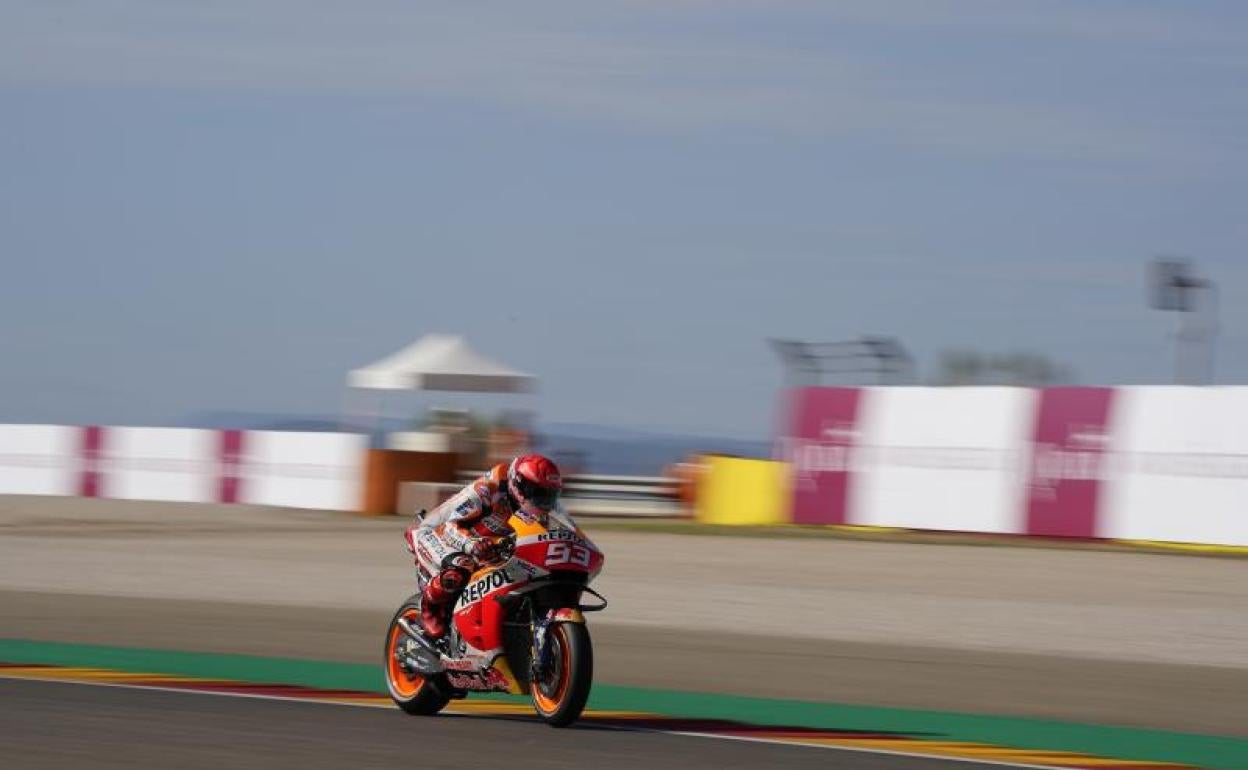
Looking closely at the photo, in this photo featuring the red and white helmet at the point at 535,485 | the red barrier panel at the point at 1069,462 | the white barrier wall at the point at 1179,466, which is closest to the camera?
the red and white helmet at the point at 535,485

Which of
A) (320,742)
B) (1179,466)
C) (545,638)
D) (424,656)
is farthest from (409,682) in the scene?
(1179,466)

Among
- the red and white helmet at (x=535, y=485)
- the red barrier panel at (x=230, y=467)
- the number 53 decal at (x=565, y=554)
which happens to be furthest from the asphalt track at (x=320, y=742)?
the red barrier panel at (x=230, y=467)

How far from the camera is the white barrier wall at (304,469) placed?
32531 mm

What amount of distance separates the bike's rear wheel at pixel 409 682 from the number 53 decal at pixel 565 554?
113 centimetres

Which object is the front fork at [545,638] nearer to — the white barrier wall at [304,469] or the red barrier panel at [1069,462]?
the red barrier panel at [1069,462]

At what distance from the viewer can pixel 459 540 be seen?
10.1 m

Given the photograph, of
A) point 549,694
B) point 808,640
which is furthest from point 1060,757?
point 808,640

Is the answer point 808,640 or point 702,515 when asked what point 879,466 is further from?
point 808,640


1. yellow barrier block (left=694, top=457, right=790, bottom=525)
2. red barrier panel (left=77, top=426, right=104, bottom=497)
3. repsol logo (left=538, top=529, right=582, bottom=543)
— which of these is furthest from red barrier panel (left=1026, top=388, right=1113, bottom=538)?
red barrier panel (left=77, top=426, right=104, bottom=497)

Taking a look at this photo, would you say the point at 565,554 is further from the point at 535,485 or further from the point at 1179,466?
the point at 1179,466

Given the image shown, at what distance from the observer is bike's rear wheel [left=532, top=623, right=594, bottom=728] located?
951 centimetres

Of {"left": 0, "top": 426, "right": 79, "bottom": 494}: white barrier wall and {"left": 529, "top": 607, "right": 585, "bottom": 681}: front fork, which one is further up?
{"left": 529, "top": 607, "right": 585, "bottom": 681}: front fork

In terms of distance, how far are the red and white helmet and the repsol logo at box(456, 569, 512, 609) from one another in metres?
0.33

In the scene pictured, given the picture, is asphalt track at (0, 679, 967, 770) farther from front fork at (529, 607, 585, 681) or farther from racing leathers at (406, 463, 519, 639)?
racing leathers at (406, 463, 519, 639)
